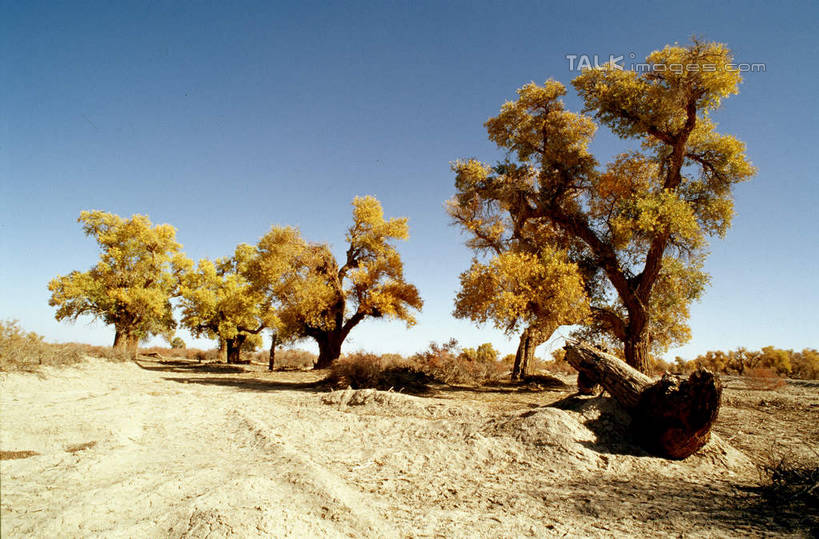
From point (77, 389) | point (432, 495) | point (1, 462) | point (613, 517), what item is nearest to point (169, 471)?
point (1, 462)

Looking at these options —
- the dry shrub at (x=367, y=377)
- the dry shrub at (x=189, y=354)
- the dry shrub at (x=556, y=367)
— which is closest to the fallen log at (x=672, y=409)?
the dry shrub at (x=367, y=377)

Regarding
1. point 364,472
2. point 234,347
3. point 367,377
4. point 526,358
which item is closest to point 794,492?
point 364,472

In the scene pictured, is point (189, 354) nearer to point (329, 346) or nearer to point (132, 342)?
point (132, 342)

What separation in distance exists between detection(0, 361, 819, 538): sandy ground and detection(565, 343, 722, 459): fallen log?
27 cm

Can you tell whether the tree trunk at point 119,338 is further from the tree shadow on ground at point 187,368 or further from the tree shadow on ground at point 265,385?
the tree shadow on ground at point 265,385

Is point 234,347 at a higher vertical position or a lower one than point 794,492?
lower

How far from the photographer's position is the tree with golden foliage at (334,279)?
17031 mm

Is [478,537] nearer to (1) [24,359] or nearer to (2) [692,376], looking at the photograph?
(2) [692,376]

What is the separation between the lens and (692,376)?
560 centimetres

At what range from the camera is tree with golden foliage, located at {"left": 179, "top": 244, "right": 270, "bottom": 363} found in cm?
2386

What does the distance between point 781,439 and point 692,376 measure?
2.96 m

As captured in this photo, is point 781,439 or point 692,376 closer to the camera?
point 692,376

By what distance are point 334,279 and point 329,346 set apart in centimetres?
341

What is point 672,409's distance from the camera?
18.3 ft
